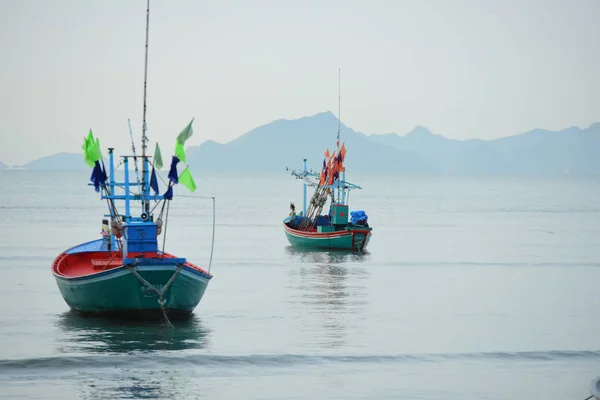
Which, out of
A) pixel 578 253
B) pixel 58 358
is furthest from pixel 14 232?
pixel 58 358

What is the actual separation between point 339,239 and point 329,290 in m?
14.6

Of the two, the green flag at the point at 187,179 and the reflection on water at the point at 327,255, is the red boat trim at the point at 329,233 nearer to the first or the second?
the reflection on water at the point at 327,255

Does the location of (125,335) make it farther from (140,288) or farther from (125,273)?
(125,273)

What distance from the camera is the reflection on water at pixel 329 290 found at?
2800 centimetres

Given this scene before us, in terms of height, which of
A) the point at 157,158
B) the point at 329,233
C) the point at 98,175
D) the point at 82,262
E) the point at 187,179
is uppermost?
the point at 157,158

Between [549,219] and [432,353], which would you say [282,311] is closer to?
[432,353]

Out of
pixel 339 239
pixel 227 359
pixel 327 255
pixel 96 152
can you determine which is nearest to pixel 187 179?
pixel 96 152

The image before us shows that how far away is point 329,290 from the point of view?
36469 mm

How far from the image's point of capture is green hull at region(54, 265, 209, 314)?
26172 millimetres

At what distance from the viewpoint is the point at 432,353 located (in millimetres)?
25062

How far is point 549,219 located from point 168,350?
74056mm

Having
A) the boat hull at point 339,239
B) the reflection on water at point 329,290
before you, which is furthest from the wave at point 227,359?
the boat hull at point 339,239

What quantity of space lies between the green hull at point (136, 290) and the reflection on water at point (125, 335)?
423 millimetres

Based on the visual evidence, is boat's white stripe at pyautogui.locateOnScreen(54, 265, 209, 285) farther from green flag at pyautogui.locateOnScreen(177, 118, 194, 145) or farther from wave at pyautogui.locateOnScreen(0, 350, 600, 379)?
green flag at pyautogui.locateOnScreen(177, 118, 194, 145)
